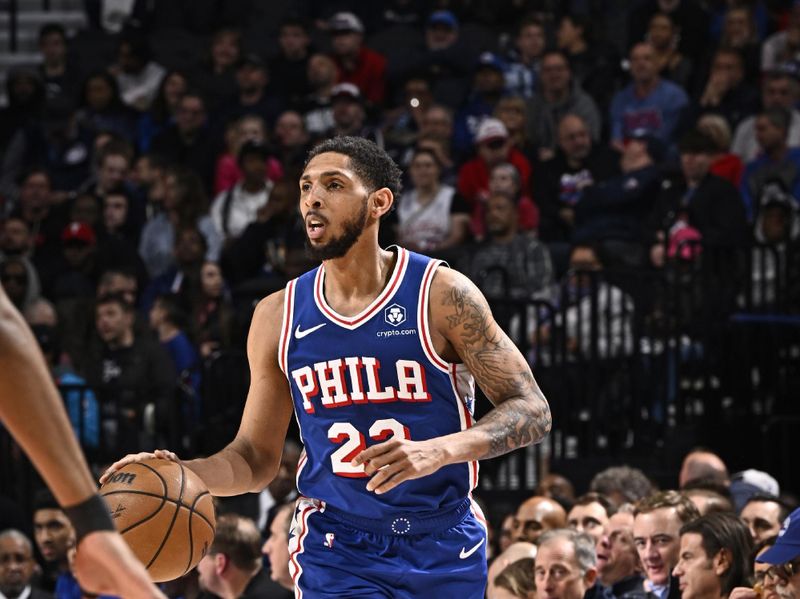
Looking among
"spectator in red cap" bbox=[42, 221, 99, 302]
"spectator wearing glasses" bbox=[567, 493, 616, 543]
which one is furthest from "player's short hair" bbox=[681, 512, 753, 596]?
"spectator in red cap" bbox=[42, 221, 99, 302]

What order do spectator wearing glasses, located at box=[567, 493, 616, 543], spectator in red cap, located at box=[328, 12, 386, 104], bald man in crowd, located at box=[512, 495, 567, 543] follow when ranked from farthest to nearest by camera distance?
spectator in red cap, located at box=[328, 12, 386, 104] < bald man in crowd, located at box=[512, 495, 567, 543] < spectator wearing glasses, located at box=[567, 493, 616, 543]

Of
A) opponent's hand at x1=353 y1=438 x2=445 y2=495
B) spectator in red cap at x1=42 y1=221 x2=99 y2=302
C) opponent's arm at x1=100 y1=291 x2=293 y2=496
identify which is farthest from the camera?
spectator in red cap at x1=42 y1=221 x2=99 y2=302

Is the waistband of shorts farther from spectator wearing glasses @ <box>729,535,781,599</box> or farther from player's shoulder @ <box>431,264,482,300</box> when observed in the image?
spectator wearing glasses @ <box>729,535,781,599</box>

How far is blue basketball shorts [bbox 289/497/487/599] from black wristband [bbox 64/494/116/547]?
2.27 m

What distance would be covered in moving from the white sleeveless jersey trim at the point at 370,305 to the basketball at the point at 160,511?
698mm

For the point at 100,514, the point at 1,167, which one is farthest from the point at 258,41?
the point at 100,514

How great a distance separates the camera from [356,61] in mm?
14773

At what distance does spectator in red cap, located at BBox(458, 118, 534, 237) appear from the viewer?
41.8 feet

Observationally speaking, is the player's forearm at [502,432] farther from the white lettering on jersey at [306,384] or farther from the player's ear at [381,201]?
the player's ear at [381,201]

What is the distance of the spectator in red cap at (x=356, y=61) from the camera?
14656 millimetres

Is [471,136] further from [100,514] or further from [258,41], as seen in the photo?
[100,514]

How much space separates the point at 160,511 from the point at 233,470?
37cm

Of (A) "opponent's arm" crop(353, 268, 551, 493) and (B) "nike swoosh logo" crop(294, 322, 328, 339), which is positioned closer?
(A) "opponent's arm" crop(353, 268, 551, 493)

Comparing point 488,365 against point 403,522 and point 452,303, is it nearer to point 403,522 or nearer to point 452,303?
point 452,303
